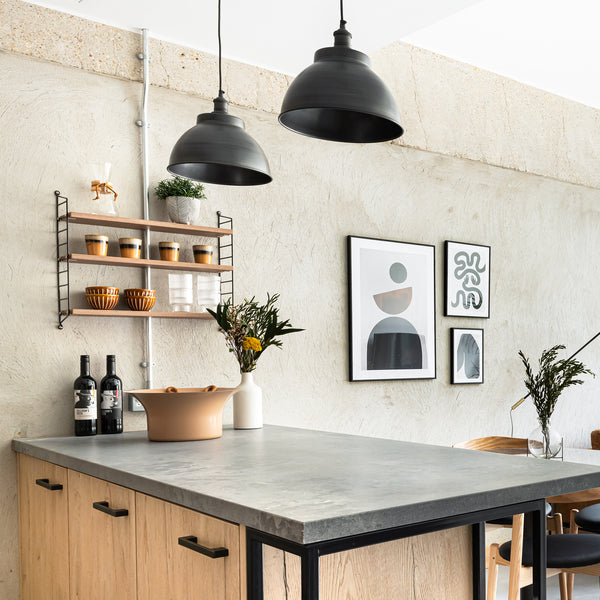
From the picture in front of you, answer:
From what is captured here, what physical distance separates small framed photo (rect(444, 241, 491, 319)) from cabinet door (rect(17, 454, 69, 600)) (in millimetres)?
2712

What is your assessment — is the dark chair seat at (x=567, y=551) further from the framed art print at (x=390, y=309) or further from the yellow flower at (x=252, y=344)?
the framed art print at (x=390, y=309)

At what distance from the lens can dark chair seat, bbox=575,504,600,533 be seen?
335 centimetres

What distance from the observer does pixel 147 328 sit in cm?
330

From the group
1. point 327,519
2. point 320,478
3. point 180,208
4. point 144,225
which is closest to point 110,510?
point 320,478

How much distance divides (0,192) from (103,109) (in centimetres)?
64

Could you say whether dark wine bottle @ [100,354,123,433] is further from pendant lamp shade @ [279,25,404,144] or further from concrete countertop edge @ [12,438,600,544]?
pendant lamp shade @ [279,25,404,144]

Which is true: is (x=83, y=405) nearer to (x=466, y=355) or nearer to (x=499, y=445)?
(x=499, y=445)

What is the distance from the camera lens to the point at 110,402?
9.85 feet

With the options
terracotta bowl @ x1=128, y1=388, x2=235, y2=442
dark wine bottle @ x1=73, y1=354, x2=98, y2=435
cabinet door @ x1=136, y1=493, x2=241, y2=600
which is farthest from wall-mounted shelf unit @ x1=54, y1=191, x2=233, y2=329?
cabinet door @ x1=136, y1=493, x2=241, y2=600

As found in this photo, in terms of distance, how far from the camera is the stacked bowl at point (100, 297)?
9.93ft

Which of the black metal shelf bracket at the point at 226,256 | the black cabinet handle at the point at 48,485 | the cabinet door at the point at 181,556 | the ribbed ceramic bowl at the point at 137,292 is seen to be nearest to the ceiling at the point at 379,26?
the black metal shelf bracket at the point at 226,256

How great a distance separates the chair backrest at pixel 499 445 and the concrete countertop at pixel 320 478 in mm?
1553

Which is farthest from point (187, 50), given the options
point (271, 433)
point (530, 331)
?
point (530, 331)

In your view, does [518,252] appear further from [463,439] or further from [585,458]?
[585,458]
